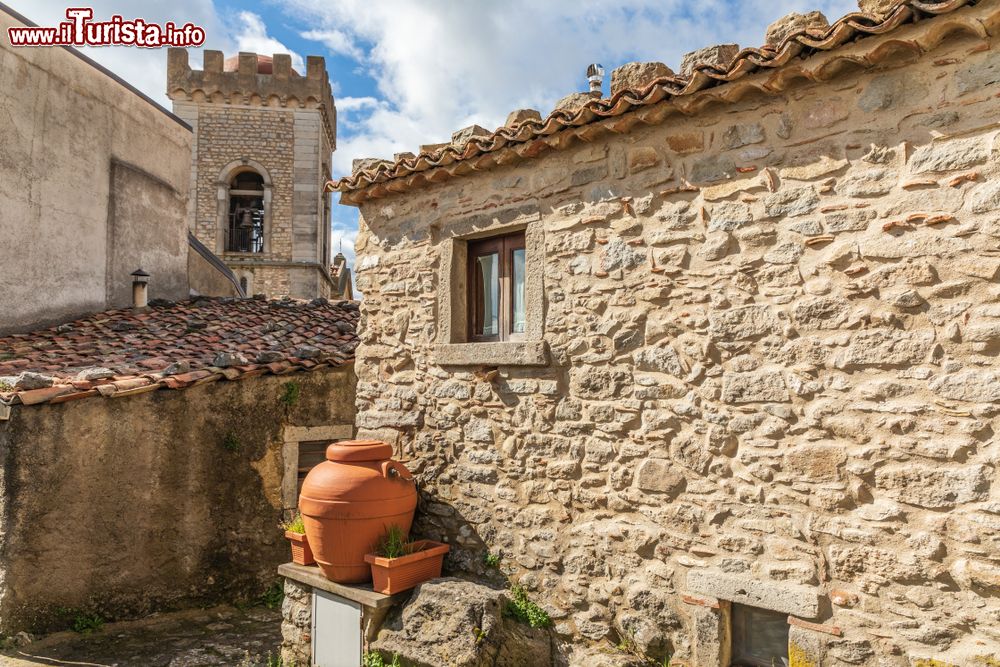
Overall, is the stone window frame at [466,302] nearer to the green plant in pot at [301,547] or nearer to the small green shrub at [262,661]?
the green plant in pot at [301,547]

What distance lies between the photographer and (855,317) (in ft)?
10.4

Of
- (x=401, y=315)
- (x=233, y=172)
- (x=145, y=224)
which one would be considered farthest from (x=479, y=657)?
(x=233, y=172)

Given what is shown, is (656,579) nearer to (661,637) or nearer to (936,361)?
(661,637)

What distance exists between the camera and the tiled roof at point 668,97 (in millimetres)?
2982

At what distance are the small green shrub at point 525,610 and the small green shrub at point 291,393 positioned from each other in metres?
3.21

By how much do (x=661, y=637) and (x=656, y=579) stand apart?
0.30m

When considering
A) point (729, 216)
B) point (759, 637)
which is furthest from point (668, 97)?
point (759, 637)

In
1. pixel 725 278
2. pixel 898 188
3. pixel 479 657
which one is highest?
pixel 898 188

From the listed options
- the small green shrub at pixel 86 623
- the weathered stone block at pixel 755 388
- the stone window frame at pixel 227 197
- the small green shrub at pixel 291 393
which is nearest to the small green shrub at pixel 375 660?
the weathered stone block at pixel 755 388

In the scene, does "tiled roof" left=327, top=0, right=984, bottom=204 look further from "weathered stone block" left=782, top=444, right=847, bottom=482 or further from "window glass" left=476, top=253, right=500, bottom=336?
"weathered stone block" left=782, top=444, right=847, bottom=482

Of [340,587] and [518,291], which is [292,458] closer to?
[340,587]

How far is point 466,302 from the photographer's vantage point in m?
4.91

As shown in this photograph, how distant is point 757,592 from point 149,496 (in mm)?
4946

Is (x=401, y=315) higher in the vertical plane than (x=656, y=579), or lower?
higher
